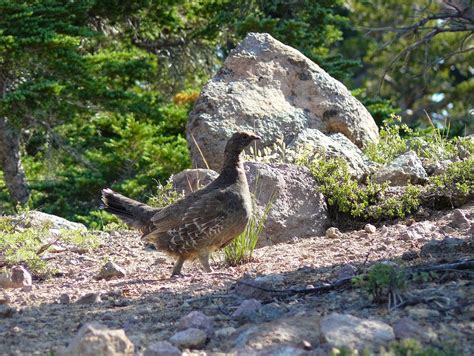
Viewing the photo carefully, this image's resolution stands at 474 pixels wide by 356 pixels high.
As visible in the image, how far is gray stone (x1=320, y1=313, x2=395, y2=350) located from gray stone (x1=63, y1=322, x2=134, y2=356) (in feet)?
3.15

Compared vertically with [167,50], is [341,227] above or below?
below

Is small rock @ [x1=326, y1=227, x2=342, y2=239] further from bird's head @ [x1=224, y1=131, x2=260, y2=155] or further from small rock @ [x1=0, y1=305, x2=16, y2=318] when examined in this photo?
small rock @ [x1=0, y1=305, x2=16, y2=318]

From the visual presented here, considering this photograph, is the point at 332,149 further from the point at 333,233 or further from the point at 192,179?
the point at 192,179

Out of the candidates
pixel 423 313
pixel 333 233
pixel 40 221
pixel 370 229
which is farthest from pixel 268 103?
pixel 423 313

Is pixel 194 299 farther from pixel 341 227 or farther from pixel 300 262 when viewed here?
pixel 341 227

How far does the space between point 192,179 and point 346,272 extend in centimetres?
328

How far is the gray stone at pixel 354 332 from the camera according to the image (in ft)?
13.2

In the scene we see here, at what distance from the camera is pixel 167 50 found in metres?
14.7

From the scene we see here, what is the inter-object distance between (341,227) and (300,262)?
1995 mm

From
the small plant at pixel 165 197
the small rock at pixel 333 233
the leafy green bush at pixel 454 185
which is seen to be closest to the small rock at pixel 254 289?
the small rock at pixel 333 233

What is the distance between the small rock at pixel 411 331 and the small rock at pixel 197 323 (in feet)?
3.18

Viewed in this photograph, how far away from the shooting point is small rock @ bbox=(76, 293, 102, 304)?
5.76m

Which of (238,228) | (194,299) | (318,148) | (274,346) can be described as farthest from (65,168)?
(274,346)

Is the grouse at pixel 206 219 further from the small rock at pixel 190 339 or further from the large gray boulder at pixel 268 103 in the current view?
the small rock at pixel 190 339
